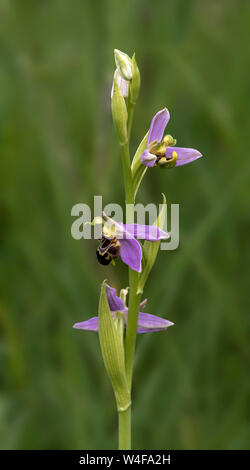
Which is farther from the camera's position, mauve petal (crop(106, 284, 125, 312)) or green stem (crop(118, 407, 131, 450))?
mauve petal (crop(106, 284, 125, 312))

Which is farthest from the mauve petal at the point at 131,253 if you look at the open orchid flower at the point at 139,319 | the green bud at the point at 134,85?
the green bud at the point at 134,85

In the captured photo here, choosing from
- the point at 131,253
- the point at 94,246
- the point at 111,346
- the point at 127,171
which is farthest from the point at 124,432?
the point at 94,246

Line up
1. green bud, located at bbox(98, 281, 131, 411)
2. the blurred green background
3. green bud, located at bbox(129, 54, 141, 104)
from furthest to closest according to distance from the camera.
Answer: the blurred green background, green bud, located at bbox(129, 54, 141, 104), green bud, located at bbox(98, 281, 131, 411)

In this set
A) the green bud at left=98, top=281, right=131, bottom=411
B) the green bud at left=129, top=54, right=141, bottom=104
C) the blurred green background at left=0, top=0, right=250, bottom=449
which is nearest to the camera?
the green bud at left=98, top=281, right=131, bottom=411

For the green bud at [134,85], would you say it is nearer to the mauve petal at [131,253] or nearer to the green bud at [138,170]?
the green bud at [138,170]

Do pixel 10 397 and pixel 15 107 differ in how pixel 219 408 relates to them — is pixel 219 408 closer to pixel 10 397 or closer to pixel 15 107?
pixel 10 397

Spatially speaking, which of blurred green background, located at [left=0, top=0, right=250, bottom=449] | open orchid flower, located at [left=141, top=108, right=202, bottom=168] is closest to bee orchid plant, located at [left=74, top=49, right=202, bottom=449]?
open orchid flower, located at [left=141, top=108, right=202, bottom=168]

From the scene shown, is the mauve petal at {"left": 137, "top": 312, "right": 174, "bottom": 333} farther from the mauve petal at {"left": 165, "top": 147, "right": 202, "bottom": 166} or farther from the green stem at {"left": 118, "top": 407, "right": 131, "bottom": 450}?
the mauve petal at {"left": 165, "top": 147, "right": 202, "bottom": 166}
